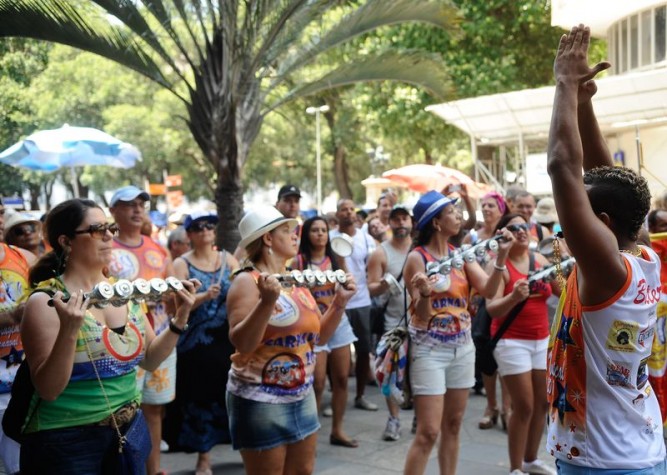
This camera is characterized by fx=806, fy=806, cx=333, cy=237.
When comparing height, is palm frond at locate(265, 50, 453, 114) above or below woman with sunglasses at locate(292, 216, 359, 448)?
above

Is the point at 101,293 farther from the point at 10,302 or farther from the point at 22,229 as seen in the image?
the point at 22,229

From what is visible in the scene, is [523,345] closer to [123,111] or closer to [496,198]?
[496,198]

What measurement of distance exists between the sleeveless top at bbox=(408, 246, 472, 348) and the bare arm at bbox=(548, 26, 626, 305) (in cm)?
268

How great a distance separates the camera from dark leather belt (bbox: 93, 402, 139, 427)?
11.6 ft

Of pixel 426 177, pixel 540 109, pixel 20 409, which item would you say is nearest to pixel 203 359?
pixel 20 409

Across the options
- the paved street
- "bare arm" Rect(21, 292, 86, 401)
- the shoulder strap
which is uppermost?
"bare arm" Rect(21, 292, 86, 401)

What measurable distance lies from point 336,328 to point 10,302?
2.05 m

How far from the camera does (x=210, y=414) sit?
6660mm

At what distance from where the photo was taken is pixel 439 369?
5.40 meters

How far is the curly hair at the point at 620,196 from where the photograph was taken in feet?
9.11

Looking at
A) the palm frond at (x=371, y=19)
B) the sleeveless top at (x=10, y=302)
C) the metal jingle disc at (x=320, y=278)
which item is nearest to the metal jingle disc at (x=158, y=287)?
the metal jingle disc at (x=320, y=278)

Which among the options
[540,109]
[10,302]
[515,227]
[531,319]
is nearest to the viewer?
[10,302]

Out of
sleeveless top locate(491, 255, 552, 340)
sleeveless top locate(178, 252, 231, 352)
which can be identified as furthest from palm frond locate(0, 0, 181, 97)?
sleeveless top locate(491, 255, 552, 340)

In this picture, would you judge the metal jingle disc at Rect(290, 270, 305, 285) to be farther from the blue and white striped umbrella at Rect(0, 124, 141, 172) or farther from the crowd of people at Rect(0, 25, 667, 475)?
the blue and white striped umbrella at Rect(0, 124, 141, 172)
